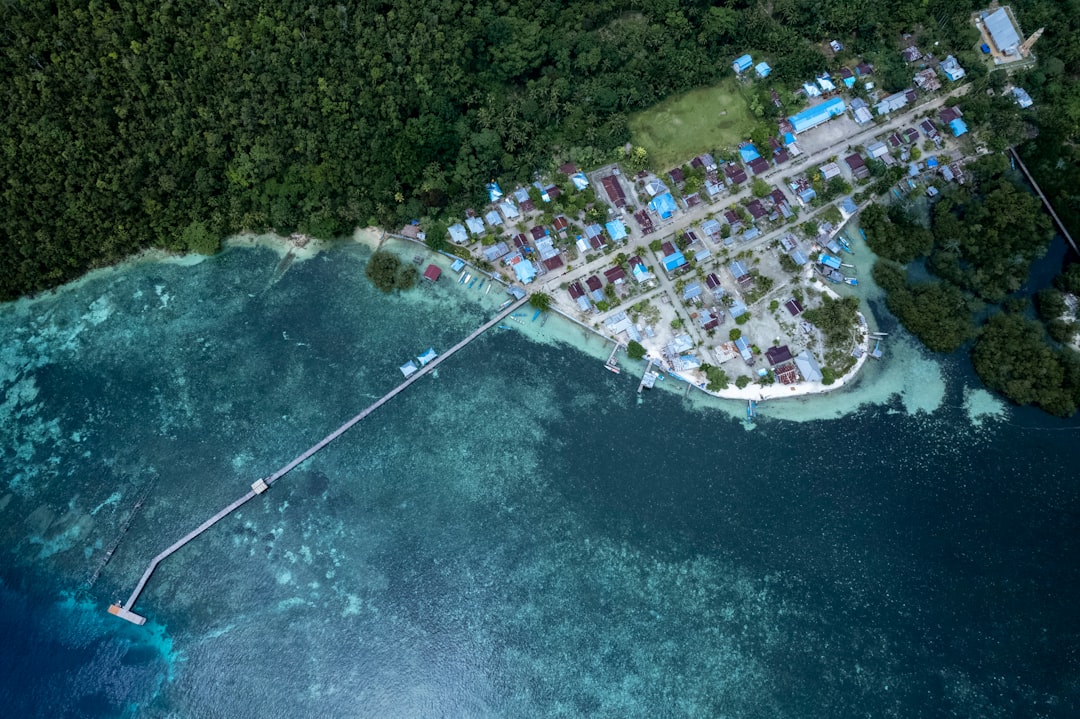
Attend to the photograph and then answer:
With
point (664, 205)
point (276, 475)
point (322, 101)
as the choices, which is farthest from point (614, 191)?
point (276, 475)

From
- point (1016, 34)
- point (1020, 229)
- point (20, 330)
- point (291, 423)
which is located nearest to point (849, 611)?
point (1020, 229)

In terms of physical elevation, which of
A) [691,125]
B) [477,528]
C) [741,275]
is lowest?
[741,275]

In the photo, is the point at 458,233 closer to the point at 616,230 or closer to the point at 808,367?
the point at 616,230

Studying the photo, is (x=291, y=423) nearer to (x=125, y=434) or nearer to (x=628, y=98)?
(x=125, y=434)

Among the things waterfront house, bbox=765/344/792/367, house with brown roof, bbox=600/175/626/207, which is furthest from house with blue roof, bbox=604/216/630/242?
waterfront house, bbox=765/344/792/367

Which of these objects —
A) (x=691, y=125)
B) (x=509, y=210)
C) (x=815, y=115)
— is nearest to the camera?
(x=509, y=210)

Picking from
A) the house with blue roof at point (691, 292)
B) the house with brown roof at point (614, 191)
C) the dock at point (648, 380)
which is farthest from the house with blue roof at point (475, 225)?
the dock at point (648, 380)

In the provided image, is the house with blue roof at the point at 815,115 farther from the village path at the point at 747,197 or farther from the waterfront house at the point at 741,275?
the waterfront house at the point at 741,275
